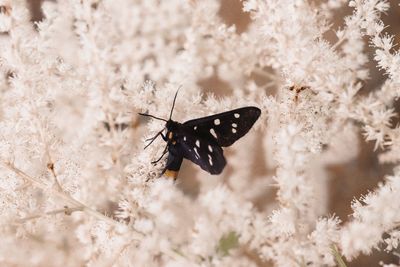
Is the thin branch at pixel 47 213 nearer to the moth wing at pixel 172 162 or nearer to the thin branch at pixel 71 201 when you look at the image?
the thin branch at pixel 71 201

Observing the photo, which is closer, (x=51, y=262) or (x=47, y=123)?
(x=47, y=123)

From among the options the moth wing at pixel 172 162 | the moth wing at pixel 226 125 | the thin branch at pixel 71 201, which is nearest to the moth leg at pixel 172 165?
the moth wing at pixel 172 162

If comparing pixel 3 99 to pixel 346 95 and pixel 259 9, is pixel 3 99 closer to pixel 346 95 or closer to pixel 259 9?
pixel 259 9

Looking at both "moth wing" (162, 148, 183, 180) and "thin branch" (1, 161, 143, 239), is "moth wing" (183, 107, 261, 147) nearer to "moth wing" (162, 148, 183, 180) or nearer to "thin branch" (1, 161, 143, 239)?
"moth wing" (162, 148, 183, 180)

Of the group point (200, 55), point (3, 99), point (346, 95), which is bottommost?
point (346, 95)

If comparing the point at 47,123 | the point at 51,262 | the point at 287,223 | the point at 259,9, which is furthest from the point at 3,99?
the point at 287,223

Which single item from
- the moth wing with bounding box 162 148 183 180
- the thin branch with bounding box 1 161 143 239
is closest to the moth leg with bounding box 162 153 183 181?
the moth wing with bounding box 162 148 183 180

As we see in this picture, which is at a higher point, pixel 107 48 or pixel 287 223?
pixel 107 48
